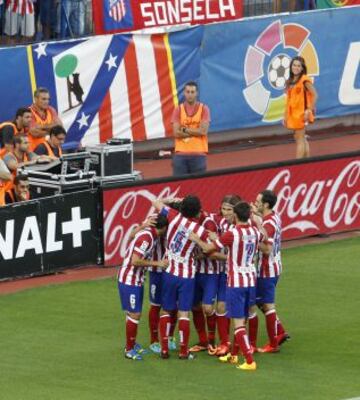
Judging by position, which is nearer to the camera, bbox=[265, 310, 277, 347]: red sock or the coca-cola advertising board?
bbox=[265, 310, 277, 347]: red sock

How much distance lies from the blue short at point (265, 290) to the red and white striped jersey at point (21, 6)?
9.59 meters

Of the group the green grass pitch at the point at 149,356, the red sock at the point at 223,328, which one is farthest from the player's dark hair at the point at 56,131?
the red sock at the point at 223,328

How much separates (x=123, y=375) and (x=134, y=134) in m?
10.3

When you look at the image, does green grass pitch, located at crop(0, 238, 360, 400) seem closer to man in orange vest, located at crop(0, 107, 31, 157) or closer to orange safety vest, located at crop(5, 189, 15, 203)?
orange safety vest, located at crop(5, 189, 15, 203)

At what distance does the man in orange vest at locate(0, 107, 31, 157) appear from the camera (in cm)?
2045

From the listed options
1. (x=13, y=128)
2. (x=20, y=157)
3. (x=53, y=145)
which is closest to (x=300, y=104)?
(x=53, y=145)

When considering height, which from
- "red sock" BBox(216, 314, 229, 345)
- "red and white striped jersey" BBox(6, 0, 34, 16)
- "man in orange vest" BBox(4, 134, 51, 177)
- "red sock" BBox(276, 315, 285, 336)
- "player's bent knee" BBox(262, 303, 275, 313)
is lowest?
"red sock" BBox(276, 315, 285, 336)

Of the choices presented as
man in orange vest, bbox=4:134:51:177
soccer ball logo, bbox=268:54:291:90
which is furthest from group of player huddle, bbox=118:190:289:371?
soccer ball logo, bbox=268:54:291:90

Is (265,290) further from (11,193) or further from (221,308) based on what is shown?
(11,193)

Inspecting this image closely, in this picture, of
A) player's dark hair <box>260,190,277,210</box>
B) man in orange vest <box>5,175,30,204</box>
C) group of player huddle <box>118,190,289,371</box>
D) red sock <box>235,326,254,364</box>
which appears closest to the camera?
red sock <box>235,326,254,364</box>

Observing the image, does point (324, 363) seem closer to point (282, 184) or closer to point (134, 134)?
point (282, 184)

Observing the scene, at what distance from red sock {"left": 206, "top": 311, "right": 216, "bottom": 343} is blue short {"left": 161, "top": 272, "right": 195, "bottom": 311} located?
40 cm

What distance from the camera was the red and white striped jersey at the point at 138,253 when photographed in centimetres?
1596

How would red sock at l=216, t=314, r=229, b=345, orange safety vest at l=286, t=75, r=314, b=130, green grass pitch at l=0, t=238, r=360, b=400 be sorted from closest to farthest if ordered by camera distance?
green grass pitch at l=0, t=238, r=360, b=400 → red sock at l=216, t=314, r=229, b=345 → orange safety vest at l=286, t=75, r=314, b=130
